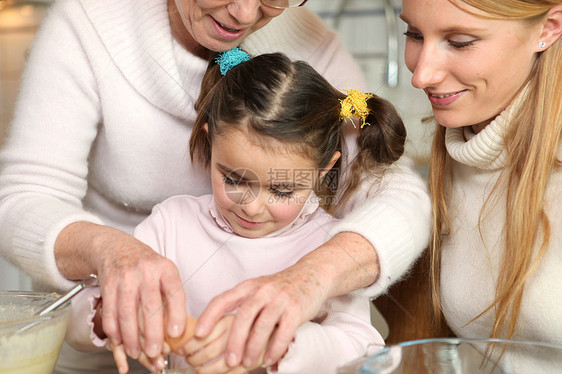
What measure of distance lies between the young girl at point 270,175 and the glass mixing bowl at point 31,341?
285mm

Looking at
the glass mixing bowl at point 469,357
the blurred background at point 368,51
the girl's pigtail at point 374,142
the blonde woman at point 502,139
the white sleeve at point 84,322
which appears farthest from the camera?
the blurred background at point 368,51

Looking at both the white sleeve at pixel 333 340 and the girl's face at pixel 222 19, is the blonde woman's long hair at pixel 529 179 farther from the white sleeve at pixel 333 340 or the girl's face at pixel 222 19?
the girl's face at pixel 222 19

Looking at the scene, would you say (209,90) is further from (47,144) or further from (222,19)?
(47,144)

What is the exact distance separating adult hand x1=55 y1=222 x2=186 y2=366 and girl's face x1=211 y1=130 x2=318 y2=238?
0.22 metres

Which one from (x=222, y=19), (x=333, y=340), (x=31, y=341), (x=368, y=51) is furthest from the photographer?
(x=368, y=51)

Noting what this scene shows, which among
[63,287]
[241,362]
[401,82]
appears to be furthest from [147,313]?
[401,82]

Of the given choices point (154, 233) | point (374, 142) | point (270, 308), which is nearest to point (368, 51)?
point (374, 142)

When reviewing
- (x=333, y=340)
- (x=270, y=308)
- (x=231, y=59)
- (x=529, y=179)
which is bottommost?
(x=333, y=340)

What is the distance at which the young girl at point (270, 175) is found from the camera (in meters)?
0.91

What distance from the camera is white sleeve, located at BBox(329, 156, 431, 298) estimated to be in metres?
0.85

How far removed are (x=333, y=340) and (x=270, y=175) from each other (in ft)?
0.83

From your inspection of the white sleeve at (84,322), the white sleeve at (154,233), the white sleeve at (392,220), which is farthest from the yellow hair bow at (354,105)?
the white sleeve at (84,322)

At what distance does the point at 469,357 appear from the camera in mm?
660

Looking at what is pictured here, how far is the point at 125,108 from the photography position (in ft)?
3.39
